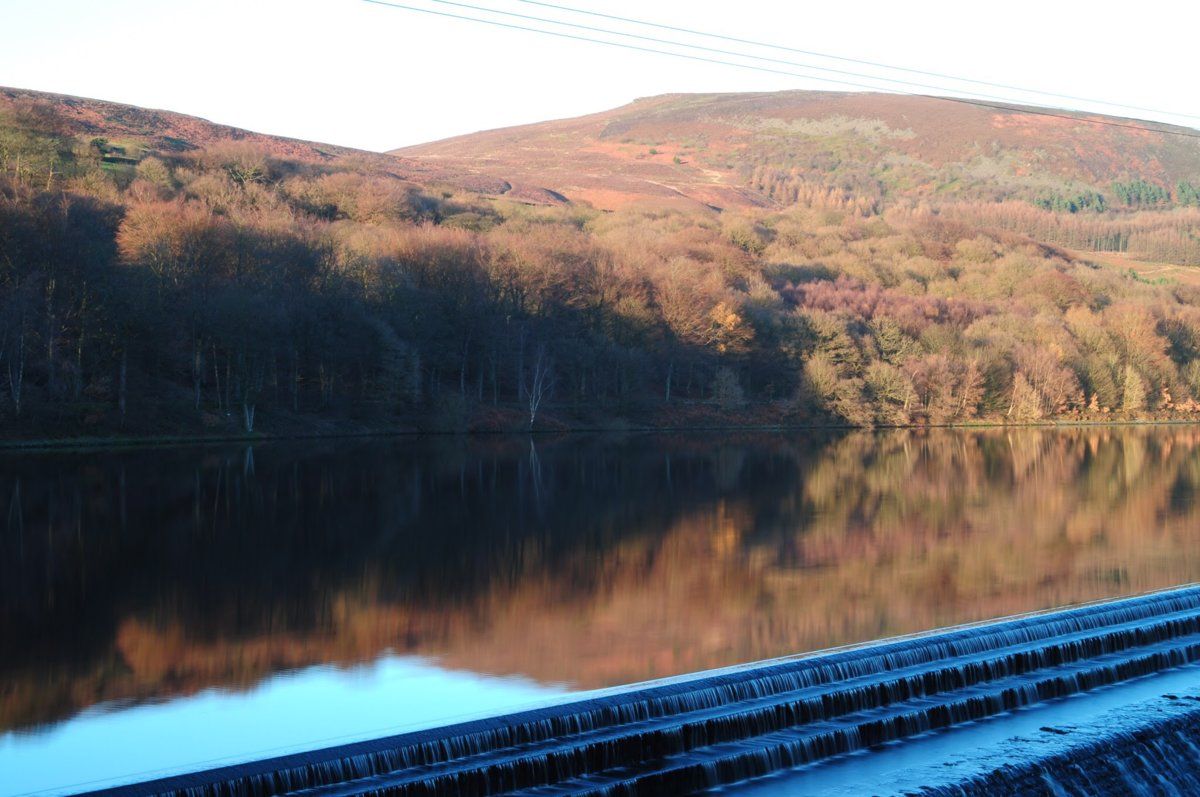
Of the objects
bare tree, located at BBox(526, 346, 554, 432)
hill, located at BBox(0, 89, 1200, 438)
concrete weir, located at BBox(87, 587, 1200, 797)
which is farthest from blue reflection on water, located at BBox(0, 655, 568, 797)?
bare tree, located at BBox(526, 346, 554, 432)

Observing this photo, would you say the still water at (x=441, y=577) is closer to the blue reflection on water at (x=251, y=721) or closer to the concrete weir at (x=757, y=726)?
the blue reflection on water at (x=251, y=721)

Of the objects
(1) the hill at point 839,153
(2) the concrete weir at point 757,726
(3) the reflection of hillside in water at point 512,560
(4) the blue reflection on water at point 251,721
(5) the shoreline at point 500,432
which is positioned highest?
(1) the hill at point 839,153

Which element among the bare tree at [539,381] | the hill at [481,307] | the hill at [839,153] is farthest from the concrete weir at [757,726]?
the hill at [839,153]

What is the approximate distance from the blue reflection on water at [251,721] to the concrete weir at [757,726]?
76 centimetres

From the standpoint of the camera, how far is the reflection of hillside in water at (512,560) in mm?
12922

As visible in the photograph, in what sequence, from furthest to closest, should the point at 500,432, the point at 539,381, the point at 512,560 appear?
the point at 539,381, the point at 500,432, the point at 512,560

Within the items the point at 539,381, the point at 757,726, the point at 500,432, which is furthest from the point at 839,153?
the point at 757,726


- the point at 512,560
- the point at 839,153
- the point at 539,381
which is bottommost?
the point at 539,381

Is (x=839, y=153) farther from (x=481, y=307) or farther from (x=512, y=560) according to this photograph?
(x=512, y=560)

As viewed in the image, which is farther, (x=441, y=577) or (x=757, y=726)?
(x=441, y=577)

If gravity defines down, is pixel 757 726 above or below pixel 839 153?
below

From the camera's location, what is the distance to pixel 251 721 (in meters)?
10.4

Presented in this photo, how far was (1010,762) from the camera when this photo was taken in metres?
10.2

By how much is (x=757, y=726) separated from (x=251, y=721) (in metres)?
4.55
